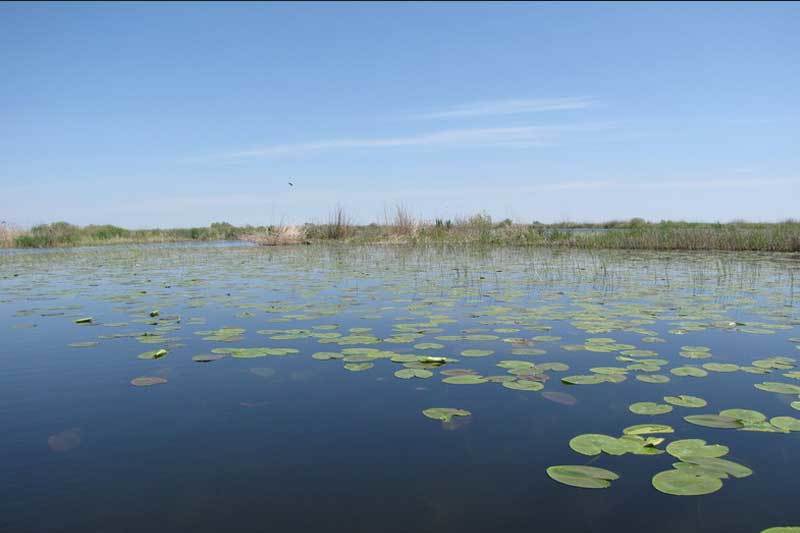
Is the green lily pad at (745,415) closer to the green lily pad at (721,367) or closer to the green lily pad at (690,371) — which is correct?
the green lily pad at (690,371)

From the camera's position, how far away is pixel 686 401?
3064mm

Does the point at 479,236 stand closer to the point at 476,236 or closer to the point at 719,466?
the point at 476,236

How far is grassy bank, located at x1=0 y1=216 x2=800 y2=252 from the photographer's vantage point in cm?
1866

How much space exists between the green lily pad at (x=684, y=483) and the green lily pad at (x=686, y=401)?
0.95m

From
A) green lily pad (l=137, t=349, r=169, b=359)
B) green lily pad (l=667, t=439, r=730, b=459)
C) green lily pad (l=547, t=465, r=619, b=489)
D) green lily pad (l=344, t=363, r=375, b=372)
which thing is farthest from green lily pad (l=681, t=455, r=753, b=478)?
green lily pad (l=137, t=349, r=169, b=359)

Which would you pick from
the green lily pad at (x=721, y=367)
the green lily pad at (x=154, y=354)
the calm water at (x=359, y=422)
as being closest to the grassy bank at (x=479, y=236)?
the calm water at (x=359, y=422)

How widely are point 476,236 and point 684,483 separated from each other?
20.8 metres

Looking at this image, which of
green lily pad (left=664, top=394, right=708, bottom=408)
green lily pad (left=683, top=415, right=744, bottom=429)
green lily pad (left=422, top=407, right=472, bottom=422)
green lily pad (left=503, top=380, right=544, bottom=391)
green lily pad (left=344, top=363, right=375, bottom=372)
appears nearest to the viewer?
green lily pad (left=683, top=415, right=744, bottom=429)

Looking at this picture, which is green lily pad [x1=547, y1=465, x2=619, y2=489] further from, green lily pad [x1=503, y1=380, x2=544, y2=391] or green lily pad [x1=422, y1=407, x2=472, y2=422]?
green lily pad [x1=503, y1=380, x2=544, y2=391]

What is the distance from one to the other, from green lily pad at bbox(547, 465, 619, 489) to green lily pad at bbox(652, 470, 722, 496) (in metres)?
0.17

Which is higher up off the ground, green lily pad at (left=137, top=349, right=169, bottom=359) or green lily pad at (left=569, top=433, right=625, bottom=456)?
green lily pad at (left=137, top=349, right=169, bottom=359)

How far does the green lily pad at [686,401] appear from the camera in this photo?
302 cm

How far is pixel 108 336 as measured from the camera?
507cm

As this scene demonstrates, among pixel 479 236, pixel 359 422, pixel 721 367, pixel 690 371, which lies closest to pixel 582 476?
pixel 359 422
